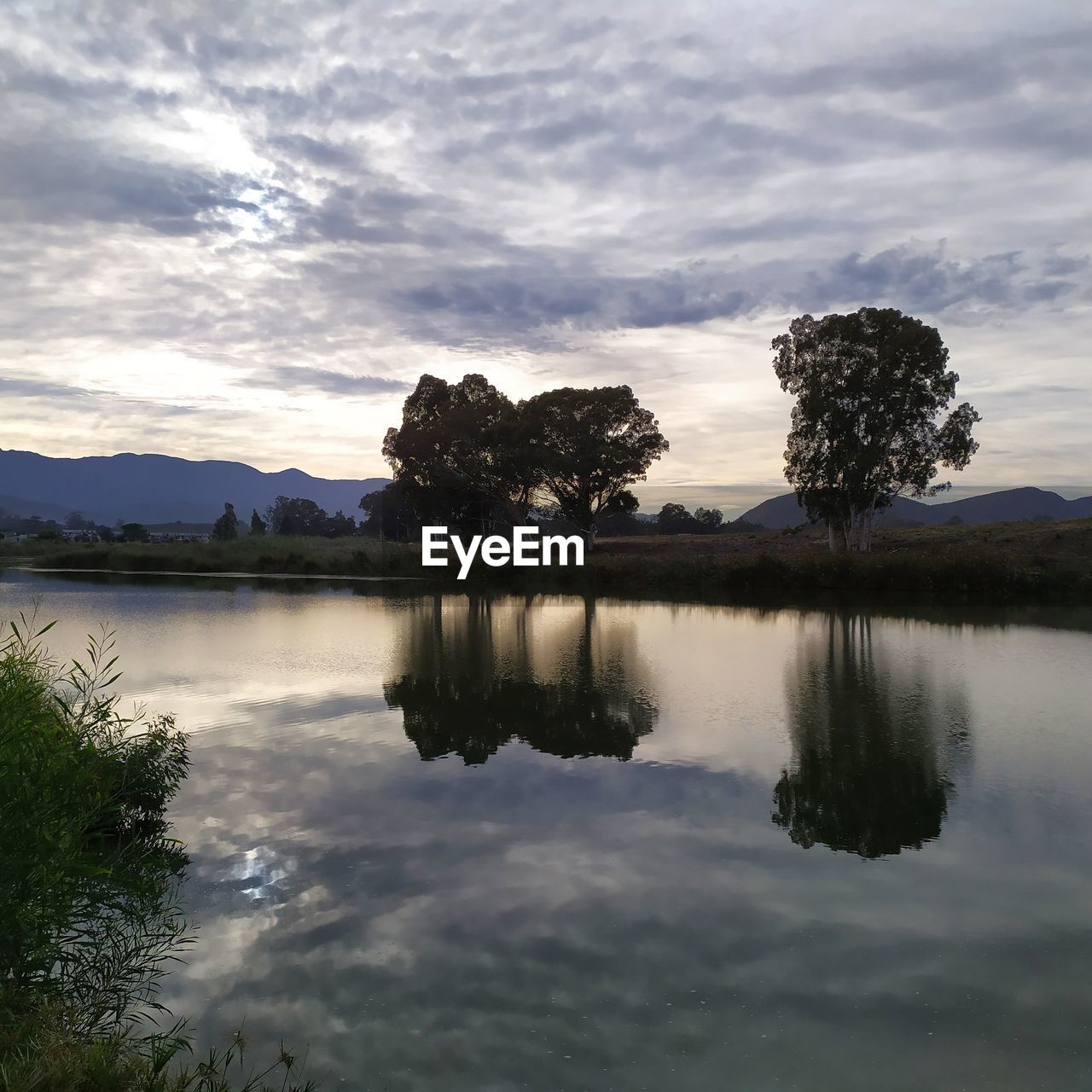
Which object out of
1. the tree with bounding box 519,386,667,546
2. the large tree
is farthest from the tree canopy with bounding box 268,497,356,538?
the tree with bounding box 519,386,667,546

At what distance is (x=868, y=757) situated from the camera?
36.1 ft

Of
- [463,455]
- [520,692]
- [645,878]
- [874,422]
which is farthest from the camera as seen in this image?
[463,455]

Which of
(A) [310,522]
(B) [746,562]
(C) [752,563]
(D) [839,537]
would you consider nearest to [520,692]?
(C) [752,563]

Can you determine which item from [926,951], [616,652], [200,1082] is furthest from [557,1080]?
[616,652]

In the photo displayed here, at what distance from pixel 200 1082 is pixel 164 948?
198 cm

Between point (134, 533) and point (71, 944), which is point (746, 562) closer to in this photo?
point (71, 944)

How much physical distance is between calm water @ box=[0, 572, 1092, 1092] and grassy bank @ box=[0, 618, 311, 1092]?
0.94ft

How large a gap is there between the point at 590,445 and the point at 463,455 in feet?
28.1

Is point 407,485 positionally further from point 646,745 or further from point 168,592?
point 646,745

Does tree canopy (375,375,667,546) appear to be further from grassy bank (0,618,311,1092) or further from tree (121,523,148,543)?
grassy bank (0,618,311,1092)

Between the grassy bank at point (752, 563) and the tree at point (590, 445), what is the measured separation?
3.26 m

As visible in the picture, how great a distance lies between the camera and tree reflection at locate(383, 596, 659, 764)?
12.1 metres

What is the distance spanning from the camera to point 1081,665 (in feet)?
59.7

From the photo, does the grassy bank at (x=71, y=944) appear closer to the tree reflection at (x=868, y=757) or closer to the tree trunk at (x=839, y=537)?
the tree reflection at (x=868, y=757)
